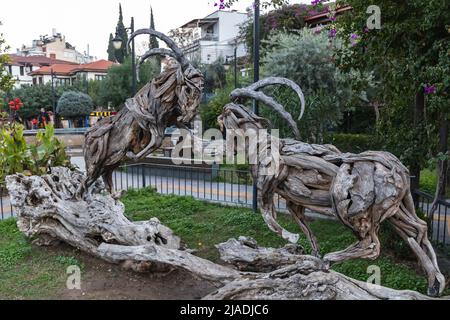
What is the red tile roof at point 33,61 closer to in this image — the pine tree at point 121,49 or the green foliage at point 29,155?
the pine tree at point 121,49

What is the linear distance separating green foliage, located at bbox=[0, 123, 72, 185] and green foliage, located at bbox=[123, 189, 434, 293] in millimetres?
1820

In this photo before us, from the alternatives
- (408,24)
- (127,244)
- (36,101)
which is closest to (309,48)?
(408,24)

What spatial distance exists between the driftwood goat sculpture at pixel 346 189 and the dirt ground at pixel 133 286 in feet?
3.65

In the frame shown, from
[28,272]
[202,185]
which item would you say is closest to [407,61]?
[28,272]

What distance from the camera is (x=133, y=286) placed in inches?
170

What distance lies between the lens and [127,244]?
15.0 feet

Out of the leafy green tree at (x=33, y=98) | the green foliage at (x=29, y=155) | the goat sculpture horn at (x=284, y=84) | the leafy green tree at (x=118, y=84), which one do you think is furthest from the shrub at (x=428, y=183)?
the leafy green tree at (x=33, y=98)

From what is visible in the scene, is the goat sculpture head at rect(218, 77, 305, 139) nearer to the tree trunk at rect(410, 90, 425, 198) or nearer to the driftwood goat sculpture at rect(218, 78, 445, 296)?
the driftwood goat sculpture at rect(218, 78, 445, 296)

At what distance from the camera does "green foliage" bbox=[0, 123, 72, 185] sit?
9047 mm

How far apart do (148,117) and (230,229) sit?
2.58 meters

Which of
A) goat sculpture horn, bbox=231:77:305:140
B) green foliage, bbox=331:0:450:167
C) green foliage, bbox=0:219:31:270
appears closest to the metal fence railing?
green foliage, bbox=0:219:31:270

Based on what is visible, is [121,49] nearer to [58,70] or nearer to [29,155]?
[29,155]

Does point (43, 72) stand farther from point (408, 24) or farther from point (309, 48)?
point (408, 24)
